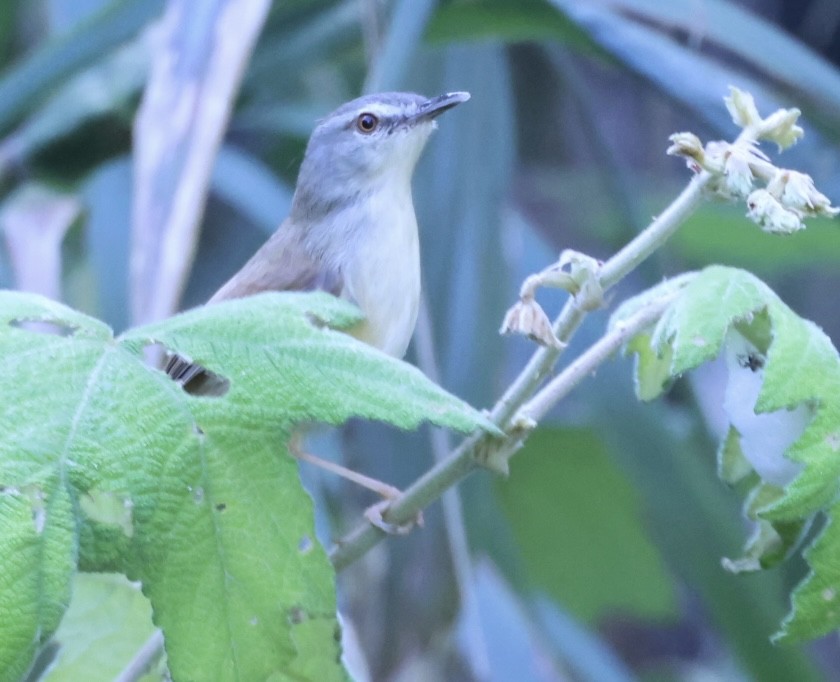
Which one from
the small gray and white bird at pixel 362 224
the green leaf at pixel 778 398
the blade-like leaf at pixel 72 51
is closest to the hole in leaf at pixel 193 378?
the small gray and white bird at pixel 362 224

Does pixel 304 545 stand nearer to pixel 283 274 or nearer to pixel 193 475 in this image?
pixel 193 475

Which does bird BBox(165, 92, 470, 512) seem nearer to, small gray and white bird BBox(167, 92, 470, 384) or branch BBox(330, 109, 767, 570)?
small gray and white bird BBox(167, 92, 470, 384)

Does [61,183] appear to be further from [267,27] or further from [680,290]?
[680,290]

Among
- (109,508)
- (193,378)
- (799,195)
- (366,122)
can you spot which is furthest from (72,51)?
(799,195)

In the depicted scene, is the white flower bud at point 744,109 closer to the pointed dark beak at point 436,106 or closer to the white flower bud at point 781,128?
the white flower bud at point 781,128

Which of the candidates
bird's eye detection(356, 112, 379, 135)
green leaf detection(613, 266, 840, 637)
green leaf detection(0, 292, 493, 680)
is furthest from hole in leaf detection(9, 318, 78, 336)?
bird's eye detection(356, 112, 379, 135)
